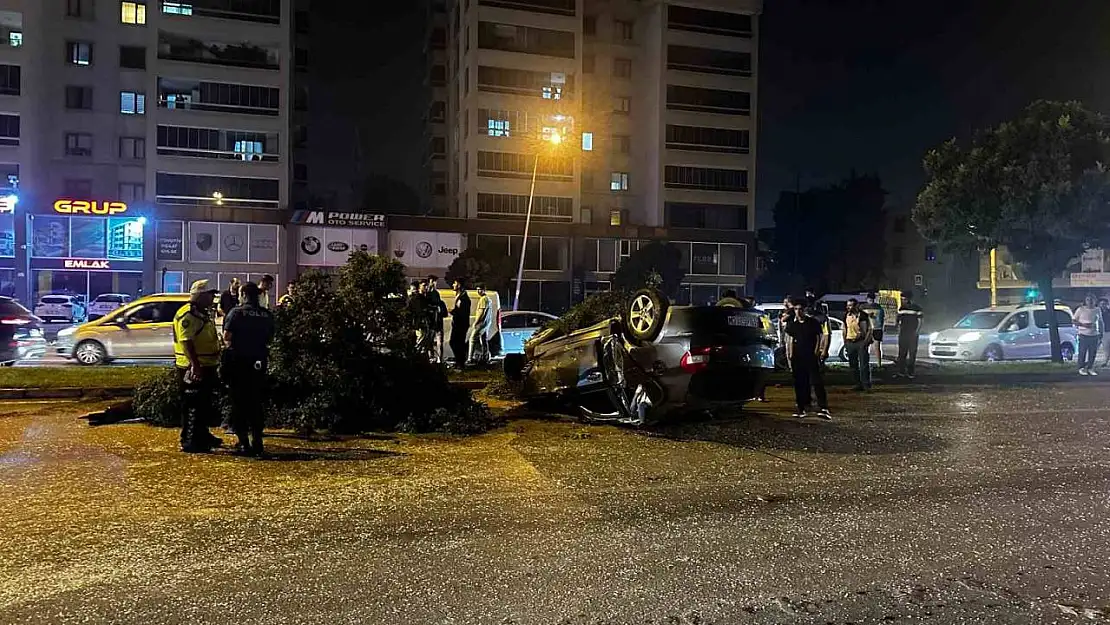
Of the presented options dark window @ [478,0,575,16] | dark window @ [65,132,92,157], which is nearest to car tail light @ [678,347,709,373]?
dark window @ [478,0,575,16]

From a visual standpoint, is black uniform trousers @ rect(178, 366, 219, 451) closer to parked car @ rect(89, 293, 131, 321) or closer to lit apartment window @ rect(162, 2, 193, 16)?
parked car @ rect(89, 293, 131, 321)

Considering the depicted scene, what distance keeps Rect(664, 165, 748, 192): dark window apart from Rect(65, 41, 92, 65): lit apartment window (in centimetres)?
3637

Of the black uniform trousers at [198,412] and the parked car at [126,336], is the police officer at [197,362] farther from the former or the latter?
the parked car at [126,336]

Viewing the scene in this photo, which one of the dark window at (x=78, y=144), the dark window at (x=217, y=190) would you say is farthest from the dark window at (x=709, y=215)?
the dark window at (x=78, y=144)

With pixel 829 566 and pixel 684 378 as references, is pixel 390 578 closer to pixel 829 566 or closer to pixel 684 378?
pixel 829 566

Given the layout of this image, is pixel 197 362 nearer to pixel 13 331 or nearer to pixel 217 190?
pixel 13 331

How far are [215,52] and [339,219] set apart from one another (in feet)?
42.9

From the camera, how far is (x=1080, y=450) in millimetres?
8438

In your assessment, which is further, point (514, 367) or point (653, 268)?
point (653, 268)

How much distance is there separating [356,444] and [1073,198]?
56.0 feet

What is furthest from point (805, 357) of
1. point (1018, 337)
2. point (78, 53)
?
point (78, 53)

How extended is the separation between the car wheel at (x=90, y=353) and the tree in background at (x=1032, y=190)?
18992 millimetres

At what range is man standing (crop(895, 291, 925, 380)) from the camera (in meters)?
15.5

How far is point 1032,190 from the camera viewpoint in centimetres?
1836
